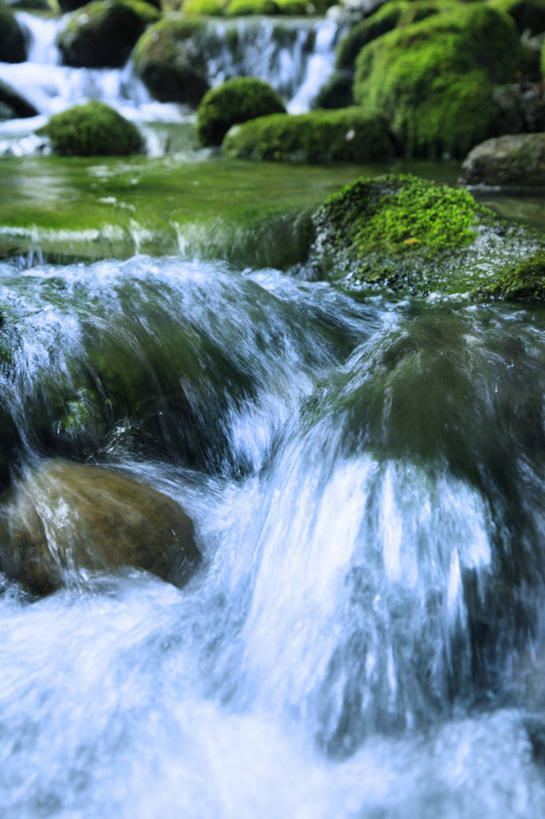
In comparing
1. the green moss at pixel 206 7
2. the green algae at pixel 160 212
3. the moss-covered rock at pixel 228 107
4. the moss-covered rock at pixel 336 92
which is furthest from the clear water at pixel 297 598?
the green moss at pixel 206 7

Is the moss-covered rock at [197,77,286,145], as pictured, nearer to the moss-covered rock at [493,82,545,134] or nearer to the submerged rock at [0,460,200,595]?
the moss-covered rock at [493,82,545,134]

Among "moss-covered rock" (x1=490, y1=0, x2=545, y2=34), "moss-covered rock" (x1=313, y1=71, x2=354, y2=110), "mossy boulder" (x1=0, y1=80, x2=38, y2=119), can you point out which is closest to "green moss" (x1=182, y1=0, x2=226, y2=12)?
"mossy boulder" (x1=0, y1=80, x2=38, y2=119)

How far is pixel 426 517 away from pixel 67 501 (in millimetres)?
1390

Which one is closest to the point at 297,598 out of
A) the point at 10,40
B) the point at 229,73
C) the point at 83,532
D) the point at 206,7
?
the point at 83,532

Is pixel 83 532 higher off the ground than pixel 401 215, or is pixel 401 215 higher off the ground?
pixel 401 215

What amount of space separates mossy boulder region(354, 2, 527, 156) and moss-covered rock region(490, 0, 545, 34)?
163 cm

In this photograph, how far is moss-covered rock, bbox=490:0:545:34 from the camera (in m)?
11.3

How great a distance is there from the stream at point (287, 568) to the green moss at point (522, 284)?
158 mm

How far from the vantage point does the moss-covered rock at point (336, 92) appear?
1213 cm

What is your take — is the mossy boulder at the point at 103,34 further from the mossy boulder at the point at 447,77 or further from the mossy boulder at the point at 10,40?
the mossy boulder at the point at 447,77

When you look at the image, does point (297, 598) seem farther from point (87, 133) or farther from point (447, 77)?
point (447, 77)

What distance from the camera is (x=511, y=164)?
259 inches

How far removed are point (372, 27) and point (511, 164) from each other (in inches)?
283

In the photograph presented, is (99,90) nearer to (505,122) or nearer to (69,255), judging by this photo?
(505,122)
